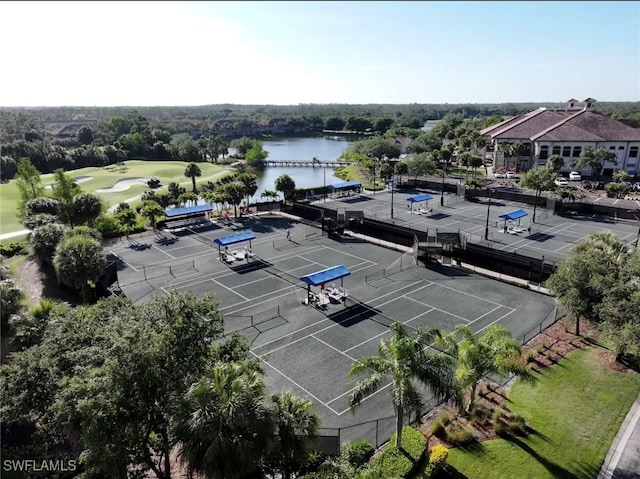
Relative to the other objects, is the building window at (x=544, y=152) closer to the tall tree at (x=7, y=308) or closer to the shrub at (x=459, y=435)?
the shrub at (x=459, y=435)

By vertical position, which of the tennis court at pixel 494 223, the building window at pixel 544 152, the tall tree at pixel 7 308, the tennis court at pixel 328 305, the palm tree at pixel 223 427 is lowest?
the tennis court at pixel 328 305

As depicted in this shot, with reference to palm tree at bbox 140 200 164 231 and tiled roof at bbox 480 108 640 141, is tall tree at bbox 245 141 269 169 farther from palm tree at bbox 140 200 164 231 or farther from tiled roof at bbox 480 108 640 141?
palm tree at bbox 140 200 164 231

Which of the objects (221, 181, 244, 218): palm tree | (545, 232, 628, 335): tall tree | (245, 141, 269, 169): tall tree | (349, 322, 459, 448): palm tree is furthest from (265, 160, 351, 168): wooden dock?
(349, 322, 459, 448): palm tree

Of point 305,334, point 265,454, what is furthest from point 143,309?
point 305,334

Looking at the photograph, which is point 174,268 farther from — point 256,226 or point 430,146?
point 430,146

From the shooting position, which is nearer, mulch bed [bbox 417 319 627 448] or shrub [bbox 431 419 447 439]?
shrub [bbox 431 419 447 439]

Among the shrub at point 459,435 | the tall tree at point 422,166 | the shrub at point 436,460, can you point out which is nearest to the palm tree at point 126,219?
the shrub at point 459,435

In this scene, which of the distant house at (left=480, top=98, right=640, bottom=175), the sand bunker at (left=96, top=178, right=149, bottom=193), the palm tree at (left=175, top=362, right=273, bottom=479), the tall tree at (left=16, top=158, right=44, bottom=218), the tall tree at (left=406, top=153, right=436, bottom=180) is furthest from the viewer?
the distant house at (left=480, top=98, right=640, bottom=175)
